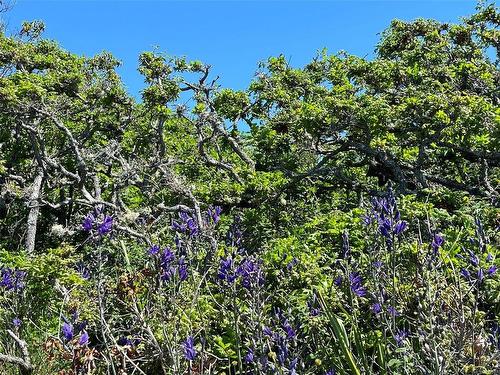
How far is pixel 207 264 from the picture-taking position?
11.3 feet

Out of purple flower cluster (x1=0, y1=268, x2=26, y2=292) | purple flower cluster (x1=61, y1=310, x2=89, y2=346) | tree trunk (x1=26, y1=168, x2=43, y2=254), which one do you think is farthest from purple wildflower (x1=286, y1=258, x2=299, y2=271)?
tree trunk (x1=26, y1=168, x2=43, y2=254)

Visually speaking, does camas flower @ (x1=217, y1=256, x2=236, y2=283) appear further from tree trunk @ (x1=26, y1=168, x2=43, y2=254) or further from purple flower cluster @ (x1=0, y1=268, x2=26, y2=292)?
tree trunk @ (x1=26, y1=168, x2=43, y2=254)

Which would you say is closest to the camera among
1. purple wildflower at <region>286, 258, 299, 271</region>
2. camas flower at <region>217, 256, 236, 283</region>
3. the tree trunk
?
camas flower at <region>217, 256, 236, 283</region>

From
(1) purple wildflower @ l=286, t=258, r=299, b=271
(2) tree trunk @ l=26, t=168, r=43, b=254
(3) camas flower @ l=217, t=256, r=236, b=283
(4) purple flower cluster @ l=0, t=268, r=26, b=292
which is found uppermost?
(2) tree trunk @ l=26, t=168, r=43, b=254

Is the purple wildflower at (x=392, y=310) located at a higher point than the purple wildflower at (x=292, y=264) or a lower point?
lower

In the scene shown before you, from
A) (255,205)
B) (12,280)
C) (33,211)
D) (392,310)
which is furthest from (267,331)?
(33,211)

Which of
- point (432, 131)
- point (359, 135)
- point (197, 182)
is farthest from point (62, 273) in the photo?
point (432, 131)

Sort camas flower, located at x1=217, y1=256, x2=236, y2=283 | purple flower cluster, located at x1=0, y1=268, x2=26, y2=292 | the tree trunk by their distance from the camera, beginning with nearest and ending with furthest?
camas flower, located at x1=217, y1=256, x2=236, y2=283 < purple flower cluster, located at x1=0, y1=268, x2=26, y2=292 < the tree trunk

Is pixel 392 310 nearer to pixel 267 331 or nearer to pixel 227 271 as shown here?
pixel 267 331

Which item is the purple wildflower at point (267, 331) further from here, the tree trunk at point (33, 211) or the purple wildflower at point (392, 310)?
A: the tree trunk at point (33, 211)

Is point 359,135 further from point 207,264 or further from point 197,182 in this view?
point 207,264

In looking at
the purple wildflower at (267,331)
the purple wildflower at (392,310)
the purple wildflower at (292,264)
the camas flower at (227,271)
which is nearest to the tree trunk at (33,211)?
the purple wildflower at (292,264)

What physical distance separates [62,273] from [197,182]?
2.83m

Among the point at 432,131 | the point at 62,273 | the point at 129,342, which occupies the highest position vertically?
the point at 432,131
